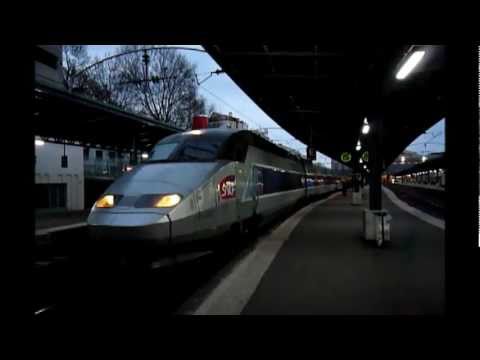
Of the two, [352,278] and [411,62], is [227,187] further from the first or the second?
[411,62]

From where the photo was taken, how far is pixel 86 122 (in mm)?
15945

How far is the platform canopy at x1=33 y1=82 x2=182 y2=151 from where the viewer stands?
12.5m

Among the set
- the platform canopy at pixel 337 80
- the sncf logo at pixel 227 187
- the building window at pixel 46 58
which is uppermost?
the building window at pixel 46 58

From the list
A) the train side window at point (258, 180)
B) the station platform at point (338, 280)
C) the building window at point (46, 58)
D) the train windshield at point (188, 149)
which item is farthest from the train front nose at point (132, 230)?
the building window at point (46, 58)

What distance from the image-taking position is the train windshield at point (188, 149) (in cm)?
838

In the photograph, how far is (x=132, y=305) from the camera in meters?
6.17

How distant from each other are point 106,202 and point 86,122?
976 centimetres

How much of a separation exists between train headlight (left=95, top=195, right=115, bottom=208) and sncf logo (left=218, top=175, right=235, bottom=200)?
192 cm

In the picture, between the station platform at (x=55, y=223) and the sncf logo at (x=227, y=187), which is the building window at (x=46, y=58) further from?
the sncf logo at (x=227, y=187)

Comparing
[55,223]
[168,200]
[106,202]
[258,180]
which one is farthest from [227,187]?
[55,223]

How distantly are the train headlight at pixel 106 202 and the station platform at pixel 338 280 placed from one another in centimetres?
230

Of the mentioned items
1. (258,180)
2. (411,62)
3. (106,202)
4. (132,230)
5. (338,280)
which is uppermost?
(411,62)

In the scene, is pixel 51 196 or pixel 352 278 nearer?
pixel 352 278

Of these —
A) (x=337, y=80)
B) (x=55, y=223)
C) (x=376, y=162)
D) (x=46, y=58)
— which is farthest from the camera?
(x=46, y=58)
